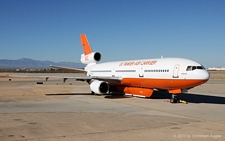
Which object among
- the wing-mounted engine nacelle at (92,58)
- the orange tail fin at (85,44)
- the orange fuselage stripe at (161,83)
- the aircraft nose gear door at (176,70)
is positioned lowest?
the orange fuselage stripe at (161,83)

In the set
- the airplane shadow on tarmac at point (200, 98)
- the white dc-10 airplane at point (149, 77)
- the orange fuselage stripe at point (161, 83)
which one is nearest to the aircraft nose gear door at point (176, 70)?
the white dc-10 airplane at point (149, 77)

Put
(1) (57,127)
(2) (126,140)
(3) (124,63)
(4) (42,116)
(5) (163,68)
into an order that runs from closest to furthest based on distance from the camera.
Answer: (2) (126,140), (1) (57,127), (4) (42,116), (5) (163,68), (3) (124,63)

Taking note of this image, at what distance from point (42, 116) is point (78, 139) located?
5.41 meters

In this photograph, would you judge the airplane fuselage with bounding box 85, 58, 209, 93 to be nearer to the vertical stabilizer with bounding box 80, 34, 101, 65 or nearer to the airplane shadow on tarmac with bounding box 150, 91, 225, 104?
the airplane shadow on tarmac with bounding box 150, 91, 225, 104

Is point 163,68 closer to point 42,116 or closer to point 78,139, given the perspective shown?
point 42,116

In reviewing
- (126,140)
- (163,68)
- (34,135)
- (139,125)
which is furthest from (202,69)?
(34,135)

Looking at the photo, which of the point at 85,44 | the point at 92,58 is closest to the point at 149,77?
the point at 92,58

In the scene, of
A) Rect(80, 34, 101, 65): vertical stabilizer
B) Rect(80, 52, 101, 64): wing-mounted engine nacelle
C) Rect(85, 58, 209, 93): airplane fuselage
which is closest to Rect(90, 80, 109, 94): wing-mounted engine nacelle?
Rect(85, 58, 209, 93): airplane fuselage

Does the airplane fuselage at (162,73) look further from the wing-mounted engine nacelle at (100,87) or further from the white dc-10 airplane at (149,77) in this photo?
the wing-mounted engine nacelle at (100,87)

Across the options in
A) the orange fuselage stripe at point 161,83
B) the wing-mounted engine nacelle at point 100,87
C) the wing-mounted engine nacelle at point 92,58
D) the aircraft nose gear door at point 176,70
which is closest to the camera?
the orange fuselage stripe at point 161,83

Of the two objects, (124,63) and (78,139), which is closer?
(78,139)

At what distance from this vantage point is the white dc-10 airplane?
67.3 ft

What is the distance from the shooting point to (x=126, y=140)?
995 centimetres

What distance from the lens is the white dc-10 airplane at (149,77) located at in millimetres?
20500
